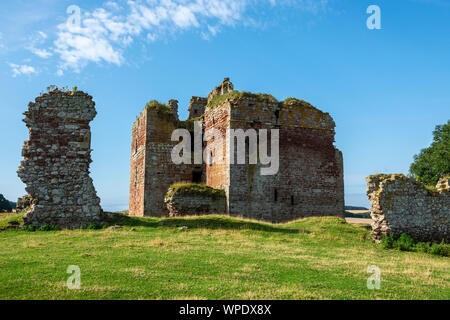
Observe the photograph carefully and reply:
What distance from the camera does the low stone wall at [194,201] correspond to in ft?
61.8

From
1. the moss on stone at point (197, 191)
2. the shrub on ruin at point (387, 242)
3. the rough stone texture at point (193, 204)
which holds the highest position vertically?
the moss on stone at point (197, 191)

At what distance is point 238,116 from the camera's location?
2002 centimetres

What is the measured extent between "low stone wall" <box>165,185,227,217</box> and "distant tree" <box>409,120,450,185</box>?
17468 mm

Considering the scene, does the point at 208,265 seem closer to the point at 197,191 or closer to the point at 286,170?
the point at 197,191

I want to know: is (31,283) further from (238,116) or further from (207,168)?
(207,168)

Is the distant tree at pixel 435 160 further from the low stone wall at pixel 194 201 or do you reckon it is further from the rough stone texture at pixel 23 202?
the rough stone texture at pixel 23 202

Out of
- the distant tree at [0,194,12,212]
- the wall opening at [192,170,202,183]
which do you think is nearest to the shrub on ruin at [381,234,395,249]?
the wall opening at [192,170,202,183]

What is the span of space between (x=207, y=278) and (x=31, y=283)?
2899 mm

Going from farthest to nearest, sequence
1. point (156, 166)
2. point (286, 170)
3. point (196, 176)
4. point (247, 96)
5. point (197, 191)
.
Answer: point (196, 176) → point (156, 166) → point (286, 170) → point (247, 96) → point (197, 191)

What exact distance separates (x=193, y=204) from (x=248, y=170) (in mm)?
3244

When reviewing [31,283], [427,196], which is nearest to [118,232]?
[31,283]

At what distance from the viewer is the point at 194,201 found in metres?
19.1

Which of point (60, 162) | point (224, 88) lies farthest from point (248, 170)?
point (60, 162)

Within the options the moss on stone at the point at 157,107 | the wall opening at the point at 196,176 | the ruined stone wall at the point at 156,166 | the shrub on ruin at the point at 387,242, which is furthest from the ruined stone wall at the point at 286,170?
the shrub on ruin at the point at 387,242
